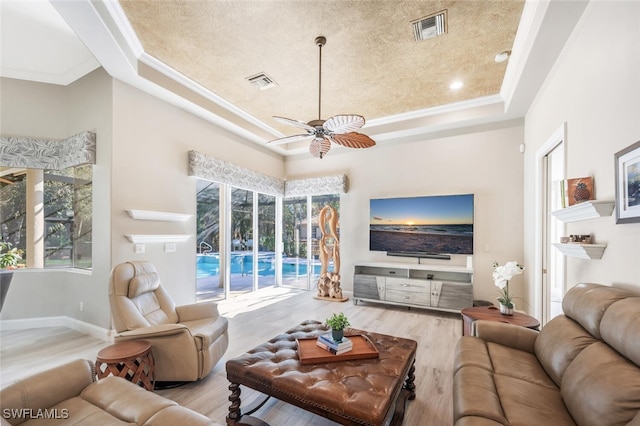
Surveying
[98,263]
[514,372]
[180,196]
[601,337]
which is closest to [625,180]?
[601,337]

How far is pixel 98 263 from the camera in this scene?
3301 millimetres

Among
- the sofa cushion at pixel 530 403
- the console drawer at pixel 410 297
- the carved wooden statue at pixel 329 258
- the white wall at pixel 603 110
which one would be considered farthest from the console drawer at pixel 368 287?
Result: the sofa cushion at pixel 530 403

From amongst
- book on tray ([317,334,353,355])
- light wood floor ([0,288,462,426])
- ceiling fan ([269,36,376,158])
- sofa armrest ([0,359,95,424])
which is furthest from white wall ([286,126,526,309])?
sofa armrest ([0,359,95,424])

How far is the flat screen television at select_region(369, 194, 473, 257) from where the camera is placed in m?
4.53

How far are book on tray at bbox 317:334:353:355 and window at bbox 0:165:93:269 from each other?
141 inches

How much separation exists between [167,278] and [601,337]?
13.8 ft

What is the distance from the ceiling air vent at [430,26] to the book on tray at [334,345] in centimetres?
288

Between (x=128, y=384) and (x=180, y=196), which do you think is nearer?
(x=128, y=384)

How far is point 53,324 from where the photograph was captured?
3.72 m

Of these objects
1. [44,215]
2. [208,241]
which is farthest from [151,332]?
[44,215]

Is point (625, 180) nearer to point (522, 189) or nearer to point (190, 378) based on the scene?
point (522, 189)

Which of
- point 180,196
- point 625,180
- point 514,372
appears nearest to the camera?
point 625,180

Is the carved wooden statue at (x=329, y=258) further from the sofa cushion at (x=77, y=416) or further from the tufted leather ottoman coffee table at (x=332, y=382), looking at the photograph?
the sofa cushion at (x=77, y=416)

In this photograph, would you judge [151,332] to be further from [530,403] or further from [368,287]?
[368,287]
